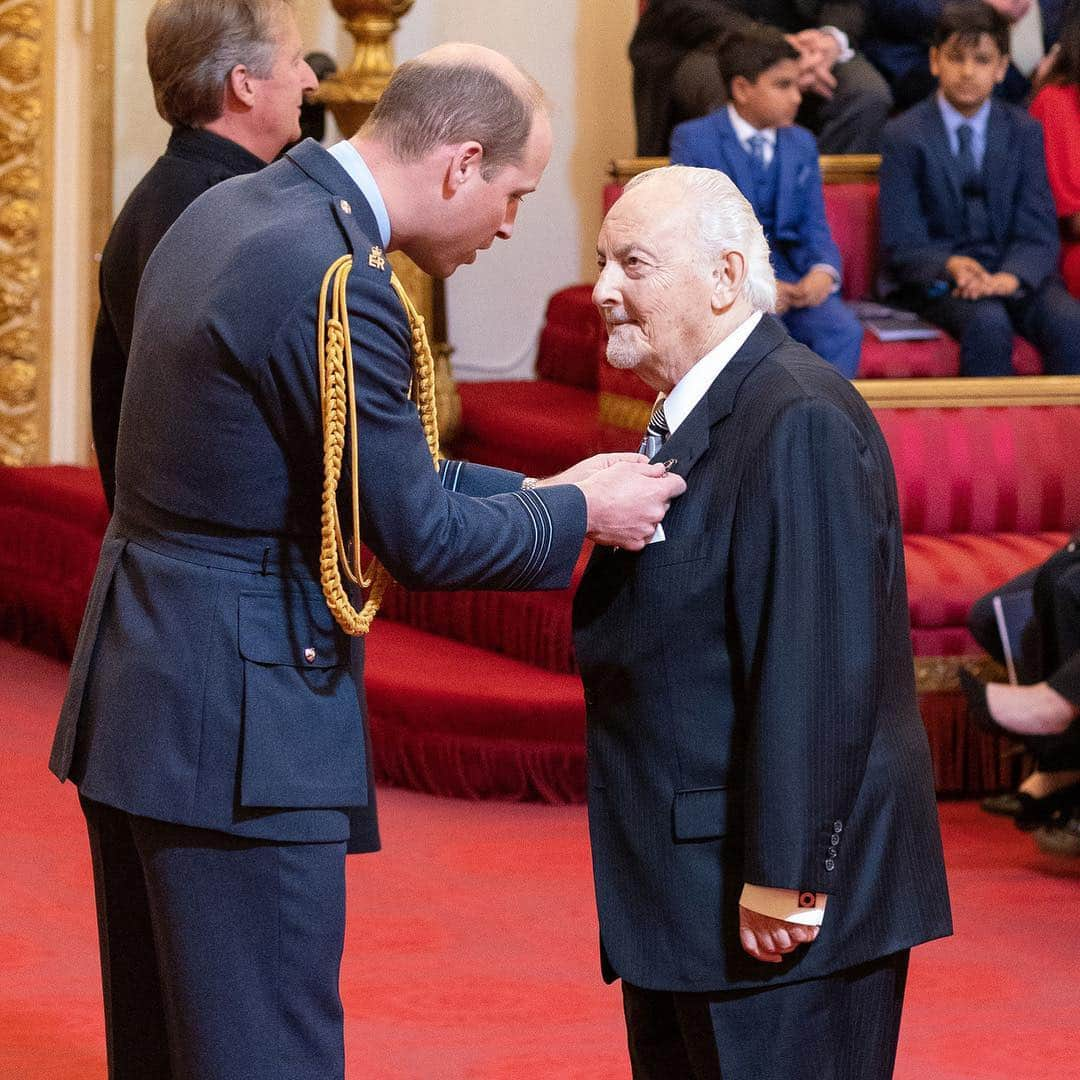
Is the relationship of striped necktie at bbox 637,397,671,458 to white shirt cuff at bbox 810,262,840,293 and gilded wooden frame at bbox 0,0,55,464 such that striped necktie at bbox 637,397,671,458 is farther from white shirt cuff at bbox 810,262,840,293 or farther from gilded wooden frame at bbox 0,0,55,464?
gilded wooden frame at bbox 0,0,55,464

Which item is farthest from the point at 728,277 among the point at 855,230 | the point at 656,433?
the point at 855,230

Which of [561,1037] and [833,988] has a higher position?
[833,988]

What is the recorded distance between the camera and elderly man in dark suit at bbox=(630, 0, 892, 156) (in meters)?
6.49

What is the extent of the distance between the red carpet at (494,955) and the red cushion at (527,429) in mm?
1505

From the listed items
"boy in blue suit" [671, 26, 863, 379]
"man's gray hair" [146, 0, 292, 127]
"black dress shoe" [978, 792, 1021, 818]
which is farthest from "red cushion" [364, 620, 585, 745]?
"man's gray hair" [146, 0, 292, 127]

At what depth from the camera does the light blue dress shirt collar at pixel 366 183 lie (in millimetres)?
2027

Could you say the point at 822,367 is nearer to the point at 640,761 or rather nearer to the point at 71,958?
the point at 640,761

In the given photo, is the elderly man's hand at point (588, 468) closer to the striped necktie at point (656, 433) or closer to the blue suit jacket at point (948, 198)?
the striped necktie at point (656, 433)

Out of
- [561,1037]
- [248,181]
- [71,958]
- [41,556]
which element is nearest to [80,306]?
[41,556]

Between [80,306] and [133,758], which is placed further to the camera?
[80,306]

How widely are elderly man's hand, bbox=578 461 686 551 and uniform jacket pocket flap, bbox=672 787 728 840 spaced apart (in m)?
0.27

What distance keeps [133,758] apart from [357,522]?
36 centimetres

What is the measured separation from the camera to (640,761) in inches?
80.5

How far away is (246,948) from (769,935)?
549mm
